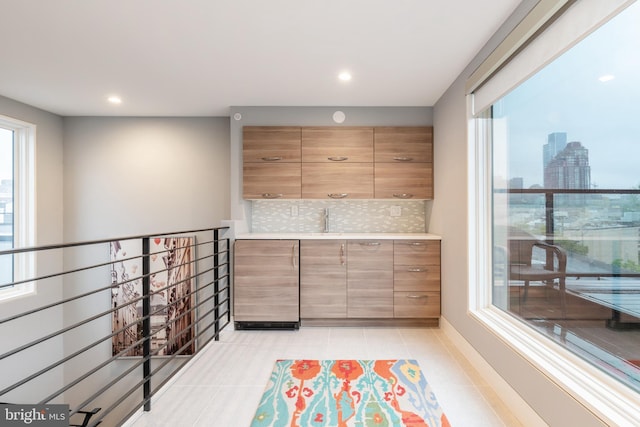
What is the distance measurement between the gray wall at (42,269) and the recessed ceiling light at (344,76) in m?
3.60

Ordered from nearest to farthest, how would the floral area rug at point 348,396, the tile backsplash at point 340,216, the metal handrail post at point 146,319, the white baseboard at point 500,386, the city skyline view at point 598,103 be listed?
the city skyline view at point 598,103 < the white baseboard at point 500,386 < the floral area rug at point 348,396 < the metal handrail post at point 146,319 < the tile backsplash at point 340,216

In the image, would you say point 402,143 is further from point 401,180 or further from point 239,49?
point 239,49

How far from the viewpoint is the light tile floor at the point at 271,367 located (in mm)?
1972

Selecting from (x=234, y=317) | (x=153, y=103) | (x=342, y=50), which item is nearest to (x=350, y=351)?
(x=234, y=317)

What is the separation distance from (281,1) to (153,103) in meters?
2.40

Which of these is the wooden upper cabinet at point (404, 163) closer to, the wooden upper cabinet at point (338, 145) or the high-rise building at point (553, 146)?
the wooden upper cabinet at point (338, 145)

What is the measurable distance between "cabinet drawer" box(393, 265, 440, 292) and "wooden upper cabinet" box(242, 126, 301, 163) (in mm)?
1681

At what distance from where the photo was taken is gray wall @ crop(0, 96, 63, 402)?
3.44 m

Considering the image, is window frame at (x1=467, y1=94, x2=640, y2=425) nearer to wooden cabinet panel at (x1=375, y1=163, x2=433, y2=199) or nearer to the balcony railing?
the balcony railing

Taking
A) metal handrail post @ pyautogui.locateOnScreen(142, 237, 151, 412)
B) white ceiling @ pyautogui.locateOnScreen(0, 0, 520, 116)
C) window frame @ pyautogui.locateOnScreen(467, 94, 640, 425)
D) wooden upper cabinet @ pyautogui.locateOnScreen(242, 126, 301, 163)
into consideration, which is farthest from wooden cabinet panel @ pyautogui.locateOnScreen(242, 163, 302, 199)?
window frame @ pyautogui.locateOnScreen(467, 94, 640, 425)

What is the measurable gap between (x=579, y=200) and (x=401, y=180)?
2.14 m

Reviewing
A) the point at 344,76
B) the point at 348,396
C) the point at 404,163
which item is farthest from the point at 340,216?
the point at 348,396

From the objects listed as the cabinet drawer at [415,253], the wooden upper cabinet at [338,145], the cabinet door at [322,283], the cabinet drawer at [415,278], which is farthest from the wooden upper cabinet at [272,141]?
the cabinet drawer at [415,278]

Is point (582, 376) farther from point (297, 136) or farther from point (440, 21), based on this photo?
point (297, 136)
